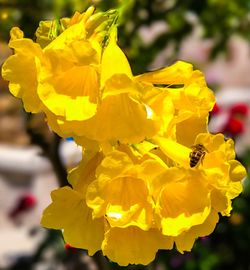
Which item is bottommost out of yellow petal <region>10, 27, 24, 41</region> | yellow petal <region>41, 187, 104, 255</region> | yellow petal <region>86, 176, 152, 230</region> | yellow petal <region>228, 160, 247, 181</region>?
yellow petal <region>41, 187, 104, 255</region>

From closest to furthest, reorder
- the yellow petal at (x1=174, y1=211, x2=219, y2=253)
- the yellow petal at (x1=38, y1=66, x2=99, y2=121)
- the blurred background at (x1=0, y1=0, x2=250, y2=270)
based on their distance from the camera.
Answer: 1. the yellow petal at (x1=38, y1=66, x2=99, y2=121)
2. the yellow petal at (x1=174, y1=211, x2=219, y2=253)
3. the blurred background at (x1=0, y1=0, x2=250, y2=270)

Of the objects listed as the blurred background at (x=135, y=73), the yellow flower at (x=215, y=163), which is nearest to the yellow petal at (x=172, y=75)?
the yellow flower at (x=215, y=163)

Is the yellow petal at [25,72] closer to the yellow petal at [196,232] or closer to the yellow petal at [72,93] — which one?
the yellow petal at [72,93]

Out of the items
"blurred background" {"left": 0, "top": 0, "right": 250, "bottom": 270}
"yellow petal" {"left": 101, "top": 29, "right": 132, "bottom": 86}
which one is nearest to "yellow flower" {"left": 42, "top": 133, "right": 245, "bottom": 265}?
"yellow petal" {"left": 101, "top": 29, "right": 132, "bottom": 86}

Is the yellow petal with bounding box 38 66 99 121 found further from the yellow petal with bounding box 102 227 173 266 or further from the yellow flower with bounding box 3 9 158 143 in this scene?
the yellow petal with bounding box 102 227 173 266

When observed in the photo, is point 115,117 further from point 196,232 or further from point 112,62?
point 196,232

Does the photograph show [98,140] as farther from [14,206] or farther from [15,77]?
[14,206]

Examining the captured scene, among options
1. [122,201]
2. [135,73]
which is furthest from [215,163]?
[135,73]
